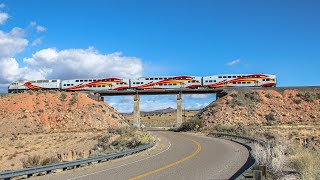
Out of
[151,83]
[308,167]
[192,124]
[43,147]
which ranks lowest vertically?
[43,147]

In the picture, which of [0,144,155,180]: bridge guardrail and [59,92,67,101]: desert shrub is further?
[59,92,67,101]: desert shrub

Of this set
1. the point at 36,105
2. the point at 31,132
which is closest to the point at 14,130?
the point at 31,132

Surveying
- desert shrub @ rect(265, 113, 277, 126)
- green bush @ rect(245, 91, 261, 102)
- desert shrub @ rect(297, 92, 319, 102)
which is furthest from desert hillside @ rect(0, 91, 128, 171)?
desert shrub @ rect(297, 92, 319, 102)

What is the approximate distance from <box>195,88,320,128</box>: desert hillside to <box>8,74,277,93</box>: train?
2.46 m

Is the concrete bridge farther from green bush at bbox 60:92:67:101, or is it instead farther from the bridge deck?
green bush at bbox 60:92:67:101

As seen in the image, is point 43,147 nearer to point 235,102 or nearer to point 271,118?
point 235,102

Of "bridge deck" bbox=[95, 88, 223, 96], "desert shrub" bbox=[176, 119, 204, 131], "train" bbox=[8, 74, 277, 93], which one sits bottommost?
"desert shrub" bbox=[176, 119, 204, 131]

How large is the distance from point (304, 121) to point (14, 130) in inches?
1992

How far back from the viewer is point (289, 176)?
13039 millimetres

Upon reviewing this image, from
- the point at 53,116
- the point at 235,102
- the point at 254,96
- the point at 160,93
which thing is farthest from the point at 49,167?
the point at 254,96

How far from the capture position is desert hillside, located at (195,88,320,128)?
65.9 meters

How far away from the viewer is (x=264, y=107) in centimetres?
7038

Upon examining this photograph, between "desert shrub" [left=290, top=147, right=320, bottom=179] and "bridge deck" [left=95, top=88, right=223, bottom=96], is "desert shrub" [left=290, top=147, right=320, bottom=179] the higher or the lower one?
the lower one

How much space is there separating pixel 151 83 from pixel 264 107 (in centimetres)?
2367
